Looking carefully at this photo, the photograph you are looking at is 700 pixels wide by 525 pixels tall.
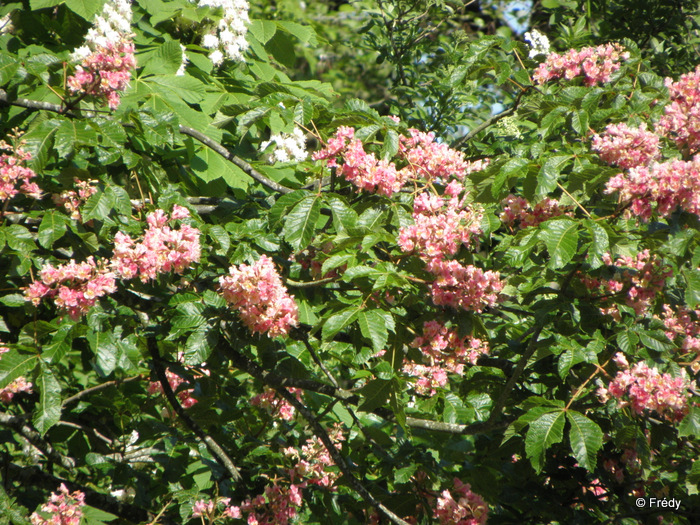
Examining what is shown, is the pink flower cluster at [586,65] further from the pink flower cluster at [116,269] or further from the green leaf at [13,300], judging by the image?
the green leaf at [13,300]

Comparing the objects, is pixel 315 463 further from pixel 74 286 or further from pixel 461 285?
pixel 74 286

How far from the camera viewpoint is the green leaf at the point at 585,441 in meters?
2.13

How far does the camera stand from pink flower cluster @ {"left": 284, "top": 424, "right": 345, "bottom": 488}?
3148 mm

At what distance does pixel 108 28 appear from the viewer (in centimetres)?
287

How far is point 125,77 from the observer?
8.40ft

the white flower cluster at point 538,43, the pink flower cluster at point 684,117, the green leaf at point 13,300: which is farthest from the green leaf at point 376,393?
the white flower cluster at point 538,43

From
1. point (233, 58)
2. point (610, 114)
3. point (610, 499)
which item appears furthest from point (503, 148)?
point (610, 499)

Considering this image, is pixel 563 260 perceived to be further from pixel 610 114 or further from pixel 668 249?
pixel 610 114

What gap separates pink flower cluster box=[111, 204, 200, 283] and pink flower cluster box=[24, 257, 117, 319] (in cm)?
6

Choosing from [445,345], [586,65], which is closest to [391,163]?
[445,345]

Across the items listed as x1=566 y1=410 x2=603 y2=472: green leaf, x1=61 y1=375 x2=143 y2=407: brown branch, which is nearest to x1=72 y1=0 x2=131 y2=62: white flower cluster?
x1=61 y1=375 x2=143 y2=407: brown branch

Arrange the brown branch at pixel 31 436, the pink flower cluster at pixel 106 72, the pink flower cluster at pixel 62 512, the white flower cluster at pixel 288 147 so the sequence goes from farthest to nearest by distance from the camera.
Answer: the white flower cluster at pixel 288 147 < the brown branch at pixel 31 436 < the pink flower cluster at pixel 62 512 < the pink flower cluster at pixel 106 72

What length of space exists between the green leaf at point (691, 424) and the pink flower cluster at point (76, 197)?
86.4 inches

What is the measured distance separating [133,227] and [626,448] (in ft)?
7.24
